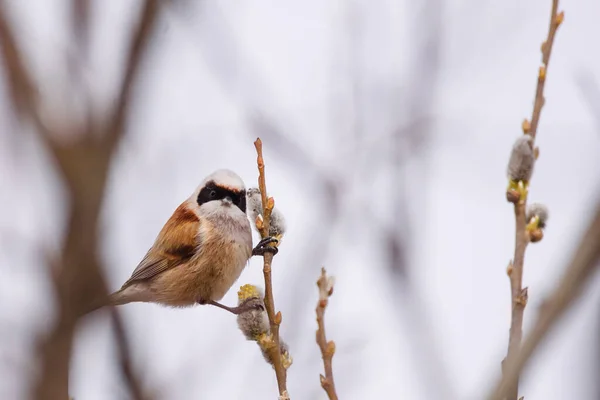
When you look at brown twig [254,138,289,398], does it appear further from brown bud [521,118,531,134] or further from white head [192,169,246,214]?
white head [192,169,246,214]

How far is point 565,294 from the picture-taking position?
1109mm

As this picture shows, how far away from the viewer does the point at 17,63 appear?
1.25m

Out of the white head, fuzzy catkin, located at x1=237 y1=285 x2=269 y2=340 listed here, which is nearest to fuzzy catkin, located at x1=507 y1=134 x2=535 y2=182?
fuzzy catkin, located at x1=237 y1=285 x2=269 y2=340

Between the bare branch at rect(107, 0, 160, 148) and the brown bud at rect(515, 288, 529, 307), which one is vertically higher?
the bare branch at rect(107, 0, 160, 148)

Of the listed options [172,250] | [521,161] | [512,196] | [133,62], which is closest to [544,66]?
[521,161]

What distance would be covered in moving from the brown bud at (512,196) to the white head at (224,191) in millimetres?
3152

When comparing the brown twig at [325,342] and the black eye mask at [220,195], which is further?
the black eye mask at [220,195]

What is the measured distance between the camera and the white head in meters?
5.20

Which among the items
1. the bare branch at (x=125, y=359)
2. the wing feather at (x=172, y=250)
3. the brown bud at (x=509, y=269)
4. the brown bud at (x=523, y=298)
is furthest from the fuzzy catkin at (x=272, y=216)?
the wing feather at (x=172, y=250)

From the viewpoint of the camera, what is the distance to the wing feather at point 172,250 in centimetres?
511

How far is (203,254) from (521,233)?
3.21 meters

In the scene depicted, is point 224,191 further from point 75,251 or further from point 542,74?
point 75,251

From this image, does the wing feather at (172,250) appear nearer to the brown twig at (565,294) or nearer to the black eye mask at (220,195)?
the black eye mask at (220,195)

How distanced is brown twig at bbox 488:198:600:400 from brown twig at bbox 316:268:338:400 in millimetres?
1090
